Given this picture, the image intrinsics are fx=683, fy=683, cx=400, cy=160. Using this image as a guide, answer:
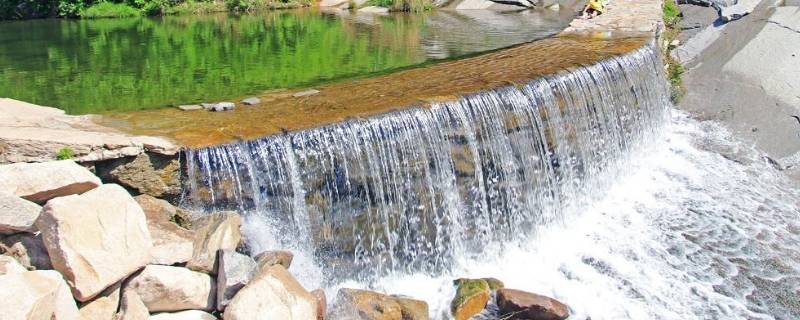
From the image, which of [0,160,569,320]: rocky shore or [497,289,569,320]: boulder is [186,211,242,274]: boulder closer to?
[0,160,569,320]: rocky shore

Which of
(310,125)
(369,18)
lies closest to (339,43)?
(369,18)

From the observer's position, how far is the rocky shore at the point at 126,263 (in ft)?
14.5

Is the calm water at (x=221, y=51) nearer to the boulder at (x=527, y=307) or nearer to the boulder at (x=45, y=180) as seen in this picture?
the boulder at (x=45, y=180)

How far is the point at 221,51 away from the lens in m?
13.6

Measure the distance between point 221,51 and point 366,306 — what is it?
363 inches

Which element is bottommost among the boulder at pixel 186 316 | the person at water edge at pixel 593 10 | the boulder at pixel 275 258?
the boulder at pixel 186 316

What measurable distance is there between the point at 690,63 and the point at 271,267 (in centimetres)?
982

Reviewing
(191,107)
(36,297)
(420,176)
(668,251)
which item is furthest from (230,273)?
(668,251)

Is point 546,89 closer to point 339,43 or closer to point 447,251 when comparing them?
point 447,251

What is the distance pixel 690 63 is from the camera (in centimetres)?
1244

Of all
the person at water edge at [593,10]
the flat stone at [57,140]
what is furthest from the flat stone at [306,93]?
the person at water edge at [593,10]

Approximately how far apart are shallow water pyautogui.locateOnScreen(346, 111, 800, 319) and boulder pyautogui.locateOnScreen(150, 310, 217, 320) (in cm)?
169

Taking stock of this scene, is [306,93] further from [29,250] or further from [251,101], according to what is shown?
[29,250]

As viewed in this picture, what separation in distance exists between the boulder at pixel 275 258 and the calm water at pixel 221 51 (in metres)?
3.39
